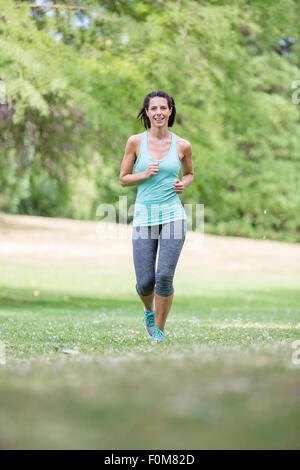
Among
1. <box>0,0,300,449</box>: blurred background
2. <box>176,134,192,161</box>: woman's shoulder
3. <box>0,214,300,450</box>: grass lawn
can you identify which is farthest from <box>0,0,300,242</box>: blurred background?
<box>0,214,300,450</box>: grass lawn

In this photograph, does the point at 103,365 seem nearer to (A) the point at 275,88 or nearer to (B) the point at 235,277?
(B) the point at 235,277

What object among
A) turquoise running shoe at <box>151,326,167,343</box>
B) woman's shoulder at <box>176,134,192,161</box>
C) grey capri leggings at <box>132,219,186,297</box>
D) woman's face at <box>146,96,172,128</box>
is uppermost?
woman's face at <box>146,96,172,128</box>

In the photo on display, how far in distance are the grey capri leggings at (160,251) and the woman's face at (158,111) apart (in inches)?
36.7

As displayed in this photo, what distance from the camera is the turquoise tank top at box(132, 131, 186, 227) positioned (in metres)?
6.16

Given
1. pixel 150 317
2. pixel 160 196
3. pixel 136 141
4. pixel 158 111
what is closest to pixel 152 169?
pixel 160 196

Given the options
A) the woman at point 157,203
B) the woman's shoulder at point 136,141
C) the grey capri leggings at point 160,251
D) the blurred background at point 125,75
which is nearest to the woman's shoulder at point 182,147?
the woman at point 157,203

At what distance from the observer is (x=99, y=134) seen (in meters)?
13.4

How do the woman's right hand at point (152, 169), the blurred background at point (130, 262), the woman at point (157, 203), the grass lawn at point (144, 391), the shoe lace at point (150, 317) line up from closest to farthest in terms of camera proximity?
1. the grass lawn at point (144, 391)
2. the blurred background at point (130, 262)
3. the woman's right hand at point (152, 169)
4. the woman at point (157, 203)
5. the shoe lace at point (150, 317)

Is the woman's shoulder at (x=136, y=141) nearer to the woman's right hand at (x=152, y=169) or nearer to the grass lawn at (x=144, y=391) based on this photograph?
the woman's right hand at (x=152, y=169)

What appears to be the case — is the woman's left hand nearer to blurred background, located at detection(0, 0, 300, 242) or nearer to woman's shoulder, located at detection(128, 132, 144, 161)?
woman's shoulder, located at detection(128, 132, 144, 161)

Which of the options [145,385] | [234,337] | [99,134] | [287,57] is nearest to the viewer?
[145,385]

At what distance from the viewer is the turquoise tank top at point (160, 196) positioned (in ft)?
20.2

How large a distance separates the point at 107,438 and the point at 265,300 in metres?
15.5
